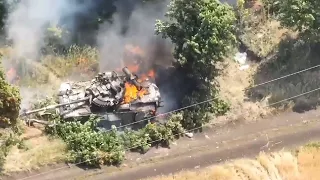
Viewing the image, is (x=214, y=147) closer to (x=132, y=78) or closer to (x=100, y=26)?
(x=132, y=78)

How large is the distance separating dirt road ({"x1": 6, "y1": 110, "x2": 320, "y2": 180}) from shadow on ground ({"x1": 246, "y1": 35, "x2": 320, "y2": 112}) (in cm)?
106

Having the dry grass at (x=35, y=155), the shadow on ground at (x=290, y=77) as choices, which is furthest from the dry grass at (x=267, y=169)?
the dry grass at (x=35, y=155)

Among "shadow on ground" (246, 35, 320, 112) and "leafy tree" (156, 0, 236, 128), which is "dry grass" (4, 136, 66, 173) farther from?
"shadow on ground" (246, 35, 320, 112)

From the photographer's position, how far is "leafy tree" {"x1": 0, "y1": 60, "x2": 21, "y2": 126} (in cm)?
2594

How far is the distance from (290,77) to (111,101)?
11578 millimetres

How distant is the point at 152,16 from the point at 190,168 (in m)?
11.0

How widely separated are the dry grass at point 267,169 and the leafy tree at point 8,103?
767 cm

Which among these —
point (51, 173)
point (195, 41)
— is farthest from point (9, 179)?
point (195, 41)

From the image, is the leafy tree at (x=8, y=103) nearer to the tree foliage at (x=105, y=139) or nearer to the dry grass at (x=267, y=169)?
the tree foliage at (x=105, y=139)

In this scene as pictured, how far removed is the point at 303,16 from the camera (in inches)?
1284

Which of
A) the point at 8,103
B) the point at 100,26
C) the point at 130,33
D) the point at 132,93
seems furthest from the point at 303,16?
the point at 8,103

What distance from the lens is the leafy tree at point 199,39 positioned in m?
30.8

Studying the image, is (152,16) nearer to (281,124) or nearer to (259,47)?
(259,47)

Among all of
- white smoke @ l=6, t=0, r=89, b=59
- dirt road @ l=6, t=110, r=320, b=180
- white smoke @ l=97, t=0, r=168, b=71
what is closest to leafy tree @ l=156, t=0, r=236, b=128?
dirt road @ l=6, t=110, r=320, b=180
